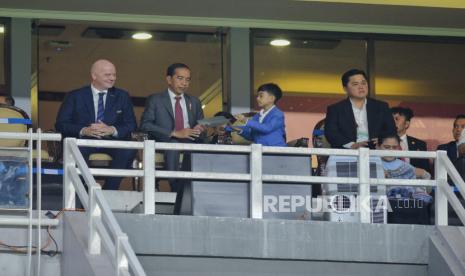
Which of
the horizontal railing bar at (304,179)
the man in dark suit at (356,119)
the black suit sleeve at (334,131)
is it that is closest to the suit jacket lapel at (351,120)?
the man in dark suit at (356,119)

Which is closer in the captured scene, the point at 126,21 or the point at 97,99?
the point at 97,99

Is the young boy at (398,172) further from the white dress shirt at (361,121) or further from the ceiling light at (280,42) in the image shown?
the ceiling light at (280,42)

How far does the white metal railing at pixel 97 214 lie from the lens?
12.2 meters

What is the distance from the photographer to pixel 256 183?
47.1ft

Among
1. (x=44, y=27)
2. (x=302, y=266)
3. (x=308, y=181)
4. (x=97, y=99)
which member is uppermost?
(x=44, y=27)

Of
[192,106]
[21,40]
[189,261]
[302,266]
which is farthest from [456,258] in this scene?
[21,40]

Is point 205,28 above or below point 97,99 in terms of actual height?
above

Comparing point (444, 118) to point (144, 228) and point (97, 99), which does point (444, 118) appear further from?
point (144, 228)

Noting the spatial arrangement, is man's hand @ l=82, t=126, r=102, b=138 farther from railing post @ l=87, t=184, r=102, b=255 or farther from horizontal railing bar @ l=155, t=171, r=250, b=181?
railing post @ l=87, t=184, r=102, b=255

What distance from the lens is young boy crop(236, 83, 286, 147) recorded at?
15664mm

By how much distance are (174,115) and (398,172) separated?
2.86 metres

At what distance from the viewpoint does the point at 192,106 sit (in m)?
16.8

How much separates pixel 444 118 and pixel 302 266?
639 centimetres

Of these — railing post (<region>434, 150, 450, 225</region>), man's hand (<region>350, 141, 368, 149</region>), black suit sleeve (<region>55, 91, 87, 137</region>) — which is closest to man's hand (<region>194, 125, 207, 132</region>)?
black suit sleeve (<region>55, 91, 87, 137</region>)
